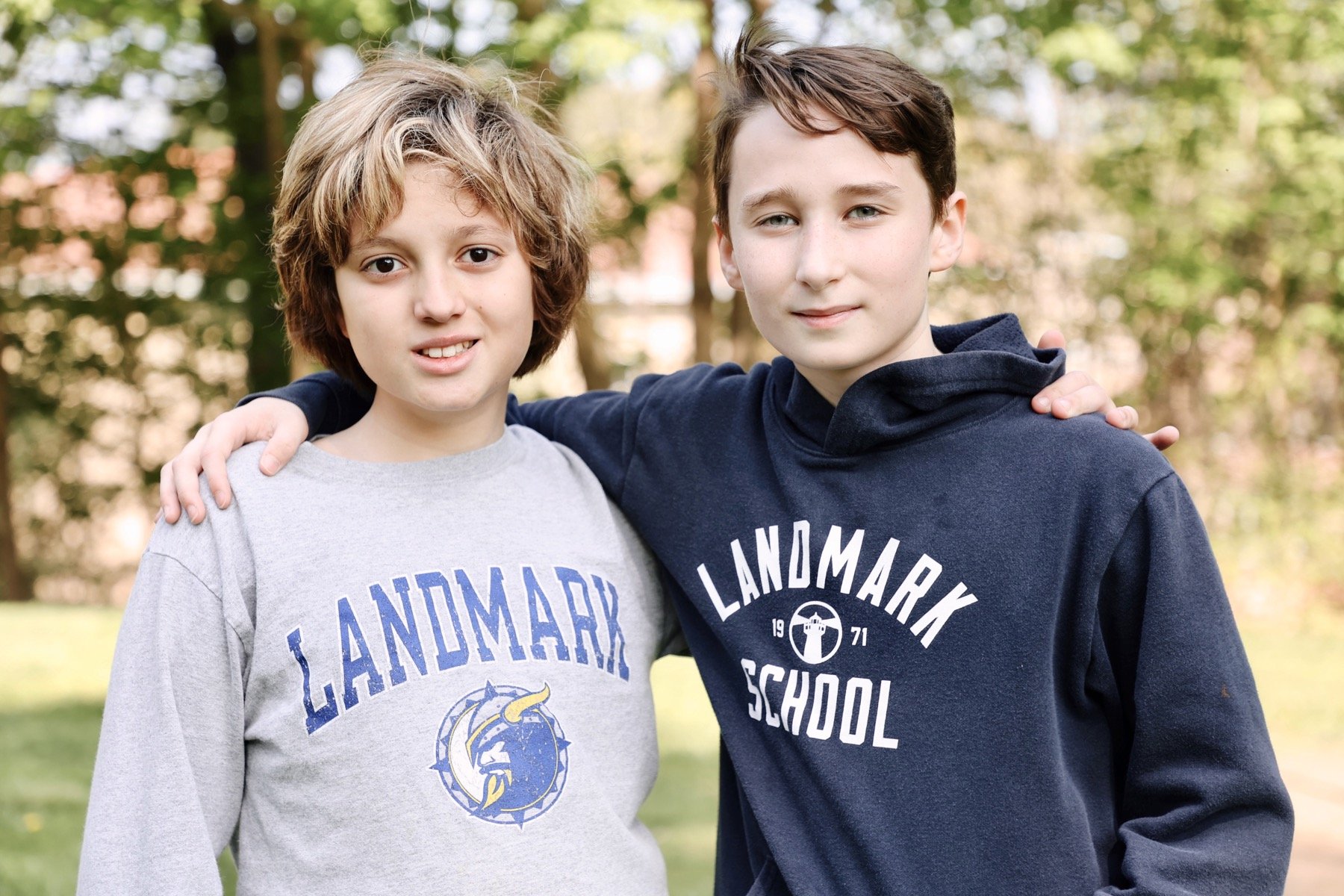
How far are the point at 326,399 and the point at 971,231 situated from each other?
8.44 m

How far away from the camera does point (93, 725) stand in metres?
5.55

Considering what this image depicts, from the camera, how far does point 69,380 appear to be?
1113 cm

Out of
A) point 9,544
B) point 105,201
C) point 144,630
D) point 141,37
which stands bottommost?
point 9,544

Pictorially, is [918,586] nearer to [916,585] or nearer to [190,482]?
[916,585]

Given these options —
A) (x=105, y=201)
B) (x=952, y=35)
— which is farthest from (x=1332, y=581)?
(x=105, y=201)

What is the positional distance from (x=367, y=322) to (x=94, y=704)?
4.82 metres

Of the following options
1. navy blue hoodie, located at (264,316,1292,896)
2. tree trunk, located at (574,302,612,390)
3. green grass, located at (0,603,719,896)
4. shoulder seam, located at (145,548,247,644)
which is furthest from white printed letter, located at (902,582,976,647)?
tree trunk, located at (574,302,612,390)

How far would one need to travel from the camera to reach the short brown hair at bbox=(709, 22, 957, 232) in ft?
6.29

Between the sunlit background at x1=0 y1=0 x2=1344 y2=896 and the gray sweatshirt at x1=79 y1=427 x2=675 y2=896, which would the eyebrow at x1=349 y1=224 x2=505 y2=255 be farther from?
the sunlit background at x1=0 y1=0 x2=1344 y2=896

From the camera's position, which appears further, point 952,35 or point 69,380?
point 69,380

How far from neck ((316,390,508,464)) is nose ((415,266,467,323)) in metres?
0.20

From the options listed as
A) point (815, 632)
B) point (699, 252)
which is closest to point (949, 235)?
point (815, 632)

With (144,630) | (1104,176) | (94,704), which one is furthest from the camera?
(1104,176)

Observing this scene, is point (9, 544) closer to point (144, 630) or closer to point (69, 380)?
point (69, 380)
